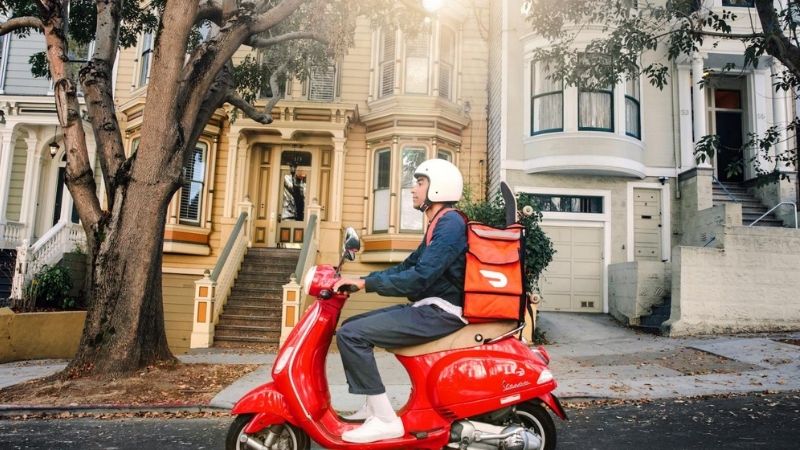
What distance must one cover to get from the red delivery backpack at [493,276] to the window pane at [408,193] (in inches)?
436

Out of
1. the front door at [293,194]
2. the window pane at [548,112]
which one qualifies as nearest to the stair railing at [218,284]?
the front door at [293,194]

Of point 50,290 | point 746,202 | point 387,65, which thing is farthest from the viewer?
point 387,65

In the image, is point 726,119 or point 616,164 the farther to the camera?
point 726,119

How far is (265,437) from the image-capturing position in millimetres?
3436

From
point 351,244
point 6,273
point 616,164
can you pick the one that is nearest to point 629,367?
point 351,244

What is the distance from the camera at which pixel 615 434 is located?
4656 mm

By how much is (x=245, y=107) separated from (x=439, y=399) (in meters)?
6.89

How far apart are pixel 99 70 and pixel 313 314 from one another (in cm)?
560

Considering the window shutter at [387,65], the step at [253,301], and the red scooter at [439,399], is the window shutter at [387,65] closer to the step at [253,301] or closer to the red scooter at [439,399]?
the step at [253,301]

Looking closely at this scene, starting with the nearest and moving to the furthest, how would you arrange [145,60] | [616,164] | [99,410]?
[99,410]
[616,164]
[145,60]

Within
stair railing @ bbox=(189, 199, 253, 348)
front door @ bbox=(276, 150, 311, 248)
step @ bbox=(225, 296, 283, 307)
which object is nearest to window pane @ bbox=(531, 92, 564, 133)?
front door @ bbox=(276, 150, 311, 248)

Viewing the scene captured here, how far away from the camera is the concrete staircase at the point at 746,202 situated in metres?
13.0

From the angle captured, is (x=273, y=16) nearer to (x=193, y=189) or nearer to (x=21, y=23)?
(x=21, y=23)

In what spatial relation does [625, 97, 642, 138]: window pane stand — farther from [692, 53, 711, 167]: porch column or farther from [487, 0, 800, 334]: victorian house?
[692, 53, 711, 167]: porch column
